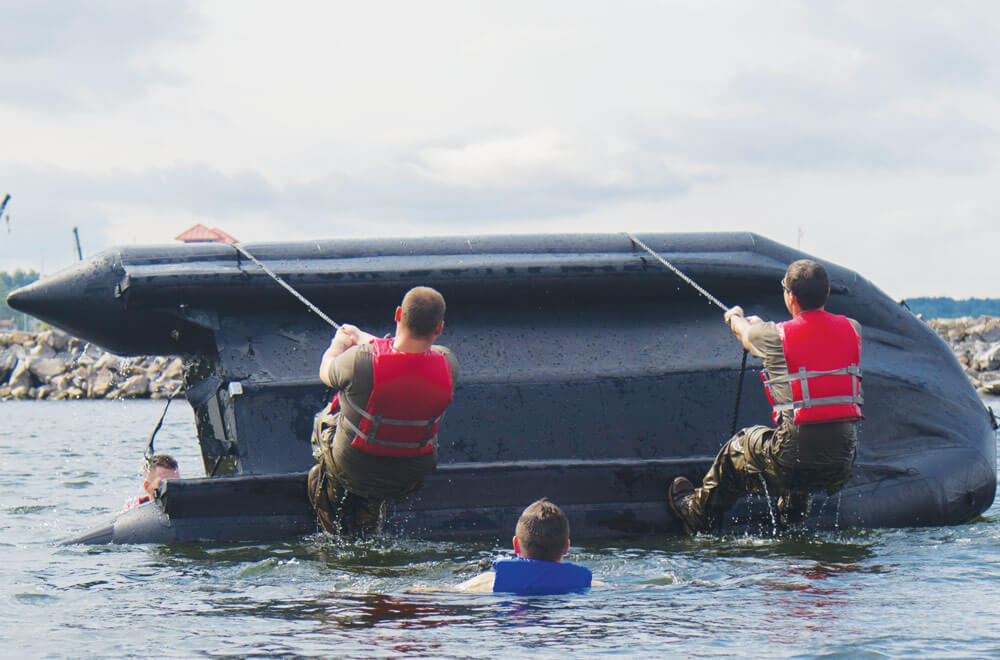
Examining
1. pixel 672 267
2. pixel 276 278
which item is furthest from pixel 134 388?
pixel 672 267

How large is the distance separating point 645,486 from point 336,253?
8.55ft

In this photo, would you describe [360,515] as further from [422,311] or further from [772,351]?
[772,351]

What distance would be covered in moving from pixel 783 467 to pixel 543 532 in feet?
5.99

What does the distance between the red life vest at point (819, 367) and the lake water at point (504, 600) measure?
88cm

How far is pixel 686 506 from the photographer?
7195 mm

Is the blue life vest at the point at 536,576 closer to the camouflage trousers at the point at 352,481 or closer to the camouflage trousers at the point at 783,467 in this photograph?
the camouflage trousers at the point at 352,481

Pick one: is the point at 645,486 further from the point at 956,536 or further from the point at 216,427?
the point at 216,427

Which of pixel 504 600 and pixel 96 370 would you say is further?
pixel 96 370

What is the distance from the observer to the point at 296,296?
732 cm

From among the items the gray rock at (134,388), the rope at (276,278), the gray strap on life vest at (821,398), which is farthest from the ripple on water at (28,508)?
the gray rock at (134,388)

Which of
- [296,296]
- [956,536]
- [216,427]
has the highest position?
[296,296]

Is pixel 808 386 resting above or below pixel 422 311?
below

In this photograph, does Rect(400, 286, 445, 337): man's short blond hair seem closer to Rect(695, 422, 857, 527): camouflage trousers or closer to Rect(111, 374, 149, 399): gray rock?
Rect(695, 422, 857, 527): camouflage trousers

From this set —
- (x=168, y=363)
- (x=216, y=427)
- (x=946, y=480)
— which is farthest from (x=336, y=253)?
(x=168, y=363)
